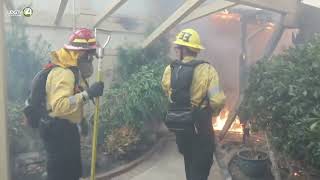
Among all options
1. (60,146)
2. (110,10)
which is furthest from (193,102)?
(110,10)

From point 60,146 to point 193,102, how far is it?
67.2 inches

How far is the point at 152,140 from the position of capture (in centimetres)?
797

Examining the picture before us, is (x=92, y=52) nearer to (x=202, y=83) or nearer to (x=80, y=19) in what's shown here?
(x=202, y=83)

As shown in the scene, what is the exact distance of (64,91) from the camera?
4.14m

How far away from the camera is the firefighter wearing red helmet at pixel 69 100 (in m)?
4.18

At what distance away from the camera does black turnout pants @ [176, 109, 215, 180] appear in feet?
15.9

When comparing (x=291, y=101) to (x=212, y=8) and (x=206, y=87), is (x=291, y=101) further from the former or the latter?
(x=212, y=8)

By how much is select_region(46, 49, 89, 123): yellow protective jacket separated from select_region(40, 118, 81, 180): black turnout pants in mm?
107

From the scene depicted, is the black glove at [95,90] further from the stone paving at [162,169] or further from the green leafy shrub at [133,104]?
the green leafy shrub at [133,104]

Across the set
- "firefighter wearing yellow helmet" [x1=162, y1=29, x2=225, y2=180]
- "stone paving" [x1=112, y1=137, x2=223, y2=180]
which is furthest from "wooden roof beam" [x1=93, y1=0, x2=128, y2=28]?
"firefighter wearing yellow helmet" [x1=162, y1=29, x2=225, y2=180]

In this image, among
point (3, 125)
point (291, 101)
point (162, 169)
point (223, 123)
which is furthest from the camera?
point (223, 123)

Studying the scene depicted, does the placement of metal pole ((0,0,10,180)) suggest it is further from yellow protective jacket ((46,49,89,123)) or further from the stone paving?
the stone paving

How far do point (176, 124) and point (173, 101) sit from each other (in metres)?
0.30

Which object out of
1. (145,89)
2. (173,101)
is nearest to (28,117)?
(173,101)
